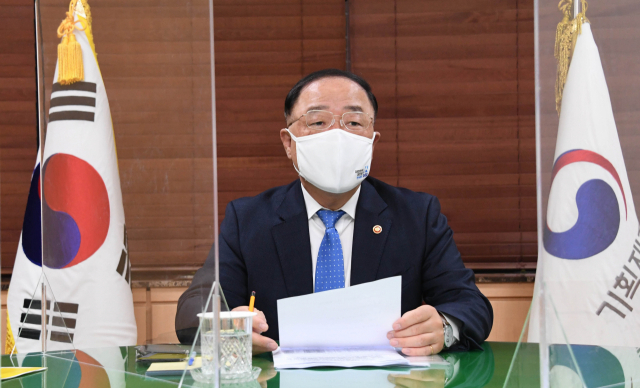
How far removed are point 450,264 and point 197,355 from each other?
3.25 feet

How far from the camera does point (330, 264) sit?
1579 mm

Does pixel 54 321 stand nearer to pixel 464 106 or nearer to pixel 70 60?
pixel 70 60

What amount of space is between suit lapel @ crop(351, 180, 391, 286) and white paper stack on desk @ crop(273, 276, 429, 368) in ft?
1.44

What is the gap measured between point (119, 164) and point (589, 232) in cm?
79

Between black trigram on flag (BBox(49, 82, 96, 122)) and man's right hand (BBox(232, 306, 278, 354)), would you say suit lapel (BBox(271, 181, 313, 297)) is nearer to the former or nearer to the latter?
man's right hand (BBox(232, 306, 278, 354))

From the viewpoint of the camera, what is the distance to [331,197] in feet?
5.50

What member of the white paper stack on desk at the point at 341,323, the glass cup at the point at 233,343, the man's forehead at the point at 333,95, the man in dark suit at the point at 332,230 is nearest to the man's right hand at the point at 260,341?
the white paper stack on desk at the point at 341,323

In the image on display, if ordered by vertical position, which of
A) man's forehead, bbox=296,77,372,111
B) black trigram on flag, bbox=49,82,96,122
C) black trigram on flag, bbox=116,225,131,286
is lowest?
Result: black trigram on flag, bbox=116,225,131,286

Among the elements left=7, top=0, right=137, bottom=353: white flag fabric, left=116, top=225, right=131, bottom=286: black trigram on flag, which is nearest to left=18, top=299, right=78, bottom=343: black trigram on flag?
left=7, top=0, right=137, bottom=353: white flag fabric

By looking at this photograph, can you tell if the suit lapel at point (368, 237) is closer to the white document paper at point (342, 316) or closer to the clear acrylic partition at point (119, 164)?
the white document paper at point (342, 316)

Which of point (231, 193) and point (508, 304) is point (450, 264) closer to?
point (508, 304)

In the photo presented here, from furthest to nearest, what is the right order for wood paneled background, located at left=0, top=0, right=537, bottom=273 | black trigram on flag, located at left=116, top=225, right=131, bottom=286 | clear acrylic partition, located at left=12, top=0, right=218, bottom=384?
1. wood paneled background, located at left=0, top=0, right=537, bottom=273
2. black trigram on flag, located at left=116, top=225, right=131, bottom=286
3. clear acrylic partition, located at left=12, top=0, right=218, bottom=384

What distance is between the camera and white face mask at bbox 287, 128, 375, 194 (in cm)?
157

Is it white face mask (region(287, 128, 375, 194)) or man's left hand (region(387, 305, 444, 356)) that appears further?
white face mask (region(287, 128, 375, 194))
